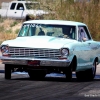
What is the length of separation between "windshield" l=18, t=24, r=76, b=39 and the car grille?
1.37 metres

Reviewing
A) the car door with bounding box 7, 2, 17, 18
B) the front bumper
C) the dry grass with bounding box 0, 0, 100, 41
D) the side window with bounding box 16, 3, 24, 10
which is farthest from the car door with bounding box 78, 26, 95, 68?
the car door with bounding box 7, 2, 17, 18

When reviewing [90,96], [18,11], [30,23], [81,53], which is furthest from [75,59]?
[18,11]

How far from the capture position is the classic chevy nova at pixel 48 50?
16.4m

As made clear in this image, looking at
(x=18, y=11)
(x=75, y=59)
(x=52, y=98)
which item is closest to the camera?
(x=52, y=98)

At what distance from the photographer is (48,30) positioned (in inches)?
714

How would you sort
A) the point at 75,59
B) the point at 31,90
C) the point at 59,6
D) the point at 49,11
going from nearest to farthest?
the point at 31,90 → the point at 75,59 → the point at 59,6 → the point at 49,11

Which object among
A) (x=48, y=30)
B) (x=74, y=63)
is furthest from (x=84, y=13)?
(x=74, y=63)

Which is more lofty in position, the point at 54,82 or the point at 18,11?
the point at 54,82

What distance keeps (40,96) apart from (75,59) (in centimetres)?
418

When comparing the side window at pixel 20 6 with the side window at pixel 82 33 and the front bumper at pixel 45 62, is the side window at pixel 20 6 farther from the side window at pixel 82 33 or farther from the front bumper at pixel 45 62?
the front bumper at pixel 45 62

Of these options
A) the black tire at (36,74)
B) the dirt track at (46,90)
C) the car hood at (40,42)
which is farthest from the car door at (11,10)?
the dirt track at (46,90)

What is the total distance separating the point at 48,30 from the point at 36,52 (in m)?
1.80

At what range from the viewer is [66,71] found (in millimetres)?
16609

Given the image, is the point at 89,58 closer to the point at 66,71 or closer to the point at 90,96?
the point at 66,71
